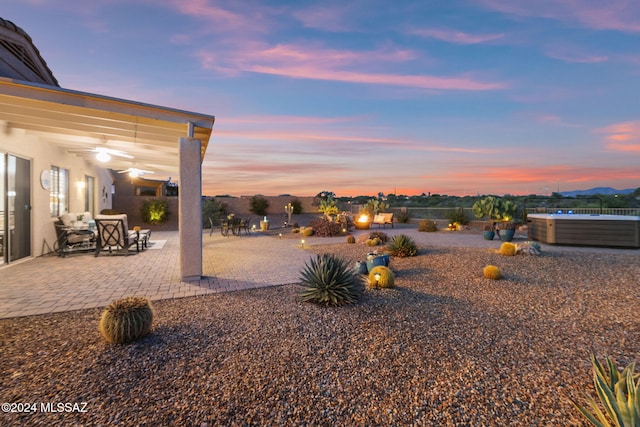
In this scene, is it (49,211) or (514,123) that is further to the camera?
(514,123)

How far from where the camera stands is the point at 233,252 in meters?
8.45

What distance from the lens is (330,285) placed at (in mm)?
3916

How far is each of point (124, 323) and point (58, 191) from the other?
326 inches

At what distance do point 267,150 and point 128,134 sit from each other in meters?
9.91

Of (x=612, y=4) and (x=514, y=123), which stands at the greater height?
(x=612, y=4)

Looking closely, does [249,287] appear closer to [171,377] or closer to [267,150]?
[171,377]

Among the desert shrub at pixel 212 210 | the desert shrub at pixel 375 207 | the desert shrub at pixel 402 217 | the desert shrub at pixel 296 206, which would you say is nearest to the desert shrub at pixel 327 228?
the desert shrub at pixel 375 207

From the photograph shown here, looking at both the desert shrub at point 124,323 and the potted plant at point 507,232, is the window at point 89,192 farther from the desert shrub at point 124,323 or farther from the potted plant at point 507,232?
the potted plant at point 507,232

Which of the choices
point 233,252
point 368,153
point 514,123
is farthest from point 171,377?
point 368,153

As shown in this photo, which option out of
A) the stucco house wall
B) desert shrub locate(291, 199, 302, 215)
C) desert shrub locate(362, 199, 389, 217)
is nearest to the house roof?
the stucco house wall

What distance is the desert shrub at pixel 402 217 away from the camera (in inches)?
727

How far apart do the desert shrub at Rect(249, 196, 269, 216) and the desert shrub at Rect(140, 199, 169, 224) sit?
18.8ft

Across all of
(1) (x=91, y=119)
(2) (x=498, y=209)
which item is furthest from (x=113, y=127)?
(2) (x=498, y=209)

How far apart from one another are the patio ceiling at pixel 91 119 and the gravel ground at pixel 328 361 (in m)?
3.04
